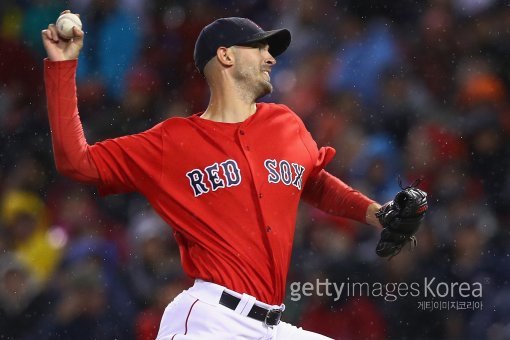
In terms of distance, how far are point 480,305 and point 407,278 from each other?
51cm

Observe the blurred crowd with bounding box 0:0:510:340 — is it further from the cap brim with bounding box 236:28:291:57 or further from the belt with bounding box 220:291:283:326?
the belt with bounding box 220:291:283:326

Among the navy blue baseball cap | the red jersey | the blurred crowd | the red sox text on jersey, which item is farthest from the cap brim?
the blurred crowd

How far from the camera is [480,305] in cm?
552

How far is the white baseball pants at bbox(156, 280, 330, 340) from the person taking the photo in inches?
120

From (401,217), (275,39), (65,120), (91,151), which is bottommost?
(401,217)

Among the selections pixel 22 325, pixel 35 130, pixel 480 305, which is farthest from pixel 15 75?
pixel 480 305

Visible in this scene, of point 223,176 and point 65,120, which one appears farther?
point 223,176

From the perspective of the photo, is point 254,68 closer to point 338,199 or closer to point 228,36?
point 228,36

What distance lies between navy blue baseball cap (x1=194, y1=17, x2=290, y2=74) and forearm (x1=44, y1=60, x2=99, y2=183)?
0.76 meters

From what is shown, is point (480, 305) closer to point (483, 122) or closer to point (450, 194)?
point (450, 194)

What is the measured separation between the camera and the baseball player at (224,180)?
10.0ft

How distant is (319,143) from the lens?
5926 millimetres

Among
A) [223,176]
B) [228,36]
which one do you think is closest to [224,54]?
[228,36]

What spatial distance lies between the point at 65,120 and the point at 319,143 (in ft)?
10.5
